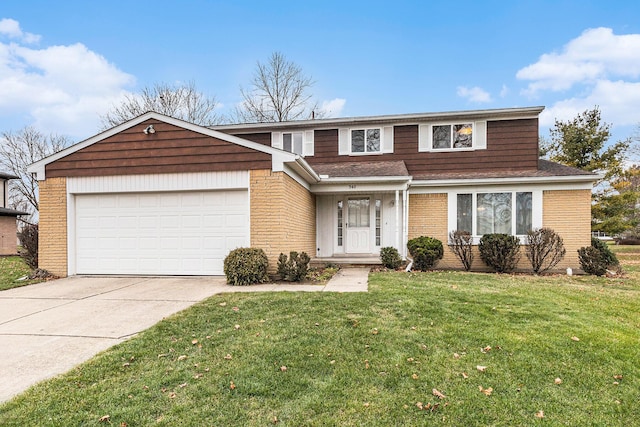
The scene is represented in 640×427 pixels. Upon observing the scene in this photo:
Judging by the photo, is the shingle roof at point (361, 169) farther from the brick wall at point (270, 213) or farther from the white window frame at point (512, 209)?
the brick wall at point (270, 213)

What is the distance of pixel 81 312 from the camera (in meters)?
5.90

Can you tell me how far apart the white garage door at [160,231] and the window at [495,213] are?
24.5 ft

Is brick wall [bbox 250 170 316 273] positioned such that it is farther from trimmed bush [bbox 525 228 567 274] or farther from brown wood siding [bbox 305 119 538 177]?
trimmed bush [bbox 525 228 567 274]

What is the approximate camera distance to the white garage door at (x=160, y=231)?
9.16m

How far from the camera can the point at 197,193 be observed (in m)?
9.34

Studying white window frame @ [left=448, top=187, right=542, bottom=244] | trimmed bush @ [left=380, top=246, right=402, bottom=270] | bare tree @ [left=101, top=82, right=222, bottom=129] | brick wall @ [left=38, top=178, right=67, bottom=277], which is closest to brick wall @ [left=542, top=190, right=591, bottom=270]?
white window frame @ [left=448, top=187, right=542, bottom=244]

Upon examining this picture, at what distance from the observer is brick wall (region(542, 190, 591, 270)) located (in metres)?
11.4

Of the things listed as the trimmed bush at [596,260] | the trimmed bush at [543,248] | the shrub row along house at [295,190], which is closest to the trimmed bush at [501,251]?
the trimmed bush at [543,248]

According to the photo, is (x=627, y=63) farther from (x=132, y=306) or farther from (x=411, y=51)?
(x=132, y=306)

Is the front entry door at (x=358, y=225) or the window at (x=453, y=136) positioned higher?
the window at (x=453, y=136)

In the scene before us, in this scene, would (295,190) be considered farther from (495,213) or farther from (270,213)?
(495,213)

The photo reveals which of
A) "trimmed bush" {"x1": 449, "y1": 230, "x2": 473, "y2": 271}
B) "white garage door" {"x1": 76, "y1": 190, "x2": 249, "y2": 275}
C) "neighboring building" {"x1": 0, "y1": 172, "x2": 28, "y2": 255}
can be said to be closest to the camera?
"white garage door" {"x1": 76, "y1": 190, "x2": 249, "y2": 275}

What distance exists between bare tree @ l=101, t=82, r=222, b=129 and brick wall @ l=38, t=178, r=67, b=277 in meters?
18.5

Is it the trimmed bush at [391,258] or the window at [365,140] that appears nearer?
the trimmed bush at [391,258]
